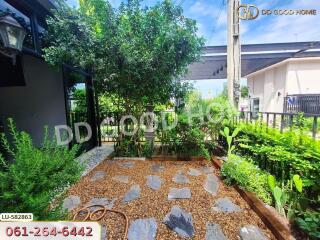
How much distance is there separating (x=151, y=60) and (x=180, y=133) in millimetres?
1837

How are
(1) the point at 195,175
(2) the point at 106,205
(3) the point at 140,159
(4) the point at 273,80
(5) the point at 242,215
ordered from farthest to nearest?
(4) the point at 273,80
(3) the point at 140,159
(1) the point at 195,175
(2) the point at 106,205
(5) the point at 242,215

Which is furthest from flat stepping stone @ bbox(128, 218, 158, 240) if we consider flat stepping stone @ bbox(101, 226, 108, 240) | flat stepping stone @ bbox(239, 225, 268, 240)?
flat stepping stone @ bbox(239, 225, 268, 240)

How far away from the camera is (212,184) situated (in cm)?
309

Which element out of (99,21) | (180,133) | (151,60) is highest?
(99,21)

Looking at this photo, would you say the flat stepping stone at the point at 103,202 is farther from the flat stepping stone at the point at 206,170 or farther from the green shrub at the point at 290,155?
the green shrub at the point at 290,155

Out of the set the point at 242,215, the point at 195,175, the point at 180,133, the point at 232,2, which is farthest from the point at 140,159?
the point at 232,2

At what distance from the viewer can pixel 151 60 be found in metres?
3.77

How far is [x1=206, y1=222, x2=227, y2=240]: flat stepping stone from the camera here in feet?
6.07

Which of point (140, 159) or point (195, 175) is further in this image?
point (140, 159)

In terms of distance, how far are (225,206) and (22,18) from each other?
170 inches

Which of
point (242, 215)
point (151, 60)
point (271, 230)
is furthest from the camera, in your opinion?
point (151, 60)

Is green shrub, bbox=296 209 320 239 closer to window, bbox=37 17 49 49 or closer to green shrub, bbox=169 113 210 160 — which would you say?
green shrub, bbox=169 113 210 160

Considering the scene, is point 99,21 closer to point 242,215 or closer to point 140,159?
point 140,159

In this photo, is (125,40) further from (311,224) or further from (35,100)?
(311,224)
